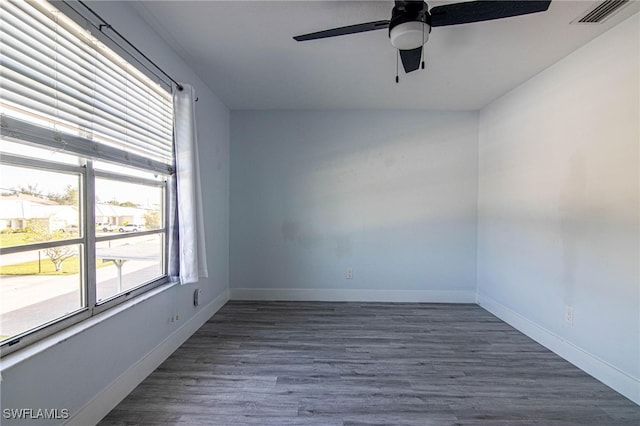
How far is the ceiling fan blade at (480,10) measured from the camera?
1.42 metres

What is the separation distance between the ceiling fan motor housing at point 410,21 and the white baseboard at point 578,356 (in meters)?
2.61

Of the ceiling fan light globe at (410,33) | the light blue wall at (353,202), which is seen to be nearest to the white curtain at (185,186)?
the light blue wall at (353,202)

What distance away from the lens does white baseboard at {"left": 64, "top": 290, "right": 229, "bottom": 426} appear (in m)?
1.56

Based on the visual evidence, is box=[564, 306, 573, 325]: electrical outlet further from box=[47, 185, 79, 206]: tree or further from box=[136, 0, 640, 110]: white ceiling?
box=[47, 185, 79, 206]: tree

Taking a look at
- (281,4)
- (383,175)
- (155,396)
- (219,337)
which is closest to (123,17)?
(281,4)

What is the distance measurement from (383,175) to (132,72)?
Result: 289 cm

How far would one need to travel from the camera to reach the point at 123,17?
181 cm

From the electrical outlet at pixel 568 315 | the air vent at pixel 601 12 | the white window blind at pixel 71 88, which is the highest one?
the air vent at pixel 601 12

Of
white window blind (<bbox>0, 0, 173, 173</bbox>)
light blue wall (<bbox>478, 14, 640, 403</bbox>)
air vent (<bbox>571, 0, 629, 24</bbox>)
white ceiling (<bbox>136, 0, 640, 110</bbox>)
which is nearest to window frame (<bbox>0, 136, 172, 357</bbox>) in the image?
white window blind (<bbox>0, 0, 173, 173</bbox>)

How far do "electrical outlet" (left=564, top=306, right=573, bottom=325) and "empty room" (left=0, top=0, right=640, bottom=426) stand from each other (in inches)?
0.5

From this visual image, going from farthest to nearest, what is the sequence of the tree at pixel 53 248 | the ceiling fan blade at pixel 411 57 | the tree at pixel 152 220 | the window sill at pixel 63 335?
the tree at pixel 152 220
the ceiling fan blade at pixel 411 57
the tree at pixel 53 248
the window sill at pixel 63 335

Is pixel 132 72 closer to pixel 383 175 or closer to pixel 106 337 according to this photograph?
pixel 106 337

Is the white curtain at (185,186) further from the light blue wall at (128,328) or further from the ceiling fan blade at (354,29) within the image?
the ceiling fan blade at (354,29)

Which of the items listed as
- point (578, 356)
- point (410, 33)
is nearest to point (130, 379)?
point (410, 33)
